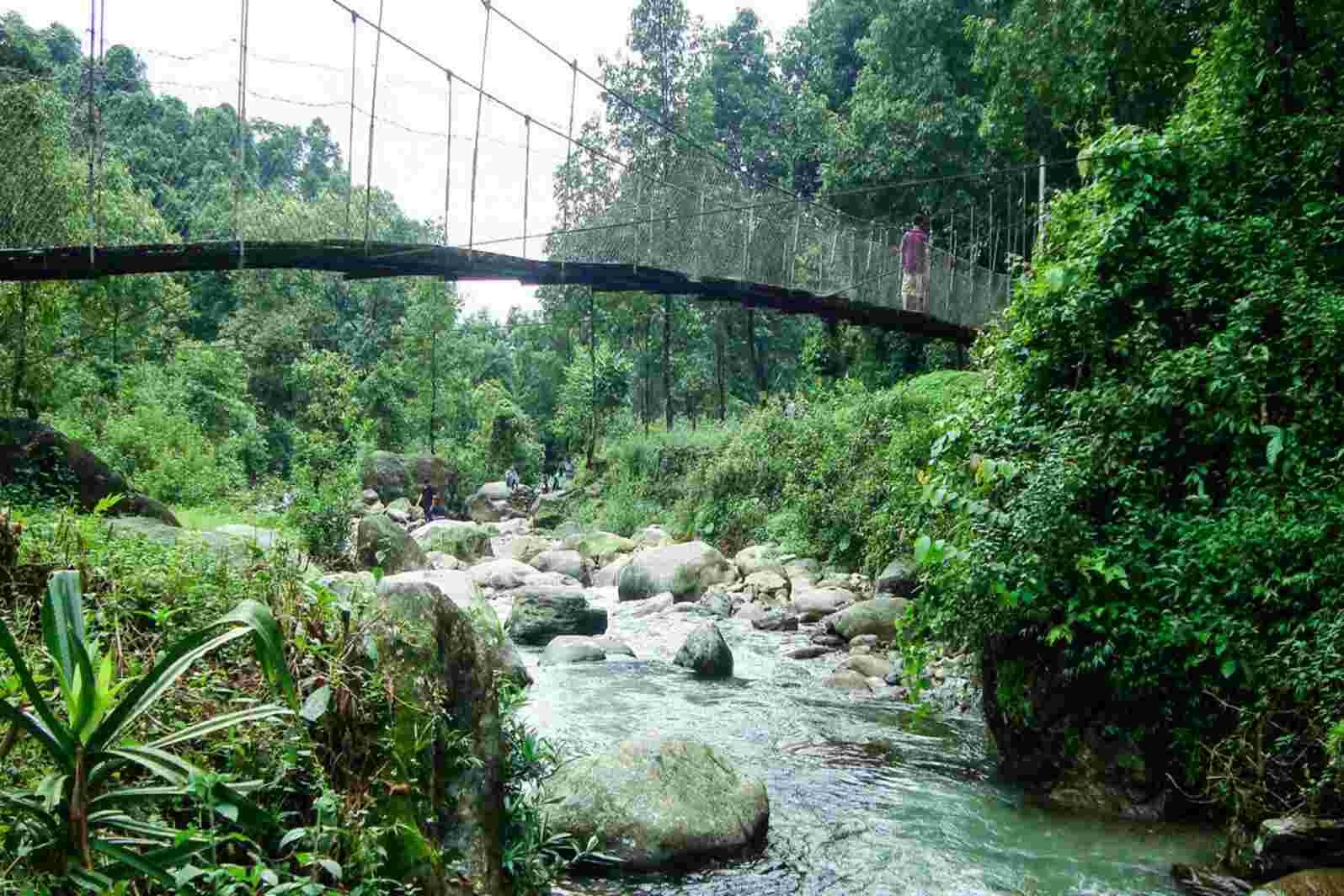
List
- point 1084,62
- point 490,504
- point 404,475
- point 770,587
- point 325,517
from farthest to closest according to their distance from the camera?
point 404,475
point 490,504
point 770,587
point 1084,62
point 325,517

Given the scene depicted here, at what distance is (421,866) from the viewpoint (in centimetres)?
238

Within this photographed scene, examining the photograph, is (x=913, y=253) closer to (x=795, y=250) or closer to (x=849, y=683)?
(x=795, y=250)

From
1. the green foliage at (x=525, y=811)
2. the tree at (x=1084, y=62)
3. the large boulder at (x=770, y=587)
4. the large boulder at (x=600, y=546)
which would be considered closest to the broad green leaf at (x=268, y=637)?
the green foliage at (x=525, y=811)

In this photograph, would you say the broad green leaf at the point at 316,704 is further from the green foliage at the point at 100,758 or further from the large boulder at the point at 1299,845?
the large boulder at the point at 1299,845

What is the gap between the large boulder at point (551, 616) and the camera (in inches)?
362

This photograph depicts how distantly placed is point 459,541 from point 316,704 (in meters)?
13.2

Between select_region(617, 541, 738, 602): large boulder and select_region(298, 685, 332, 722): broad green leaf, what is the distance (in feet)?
31.2

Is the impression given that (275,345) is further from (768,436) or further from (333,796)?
(333,796)

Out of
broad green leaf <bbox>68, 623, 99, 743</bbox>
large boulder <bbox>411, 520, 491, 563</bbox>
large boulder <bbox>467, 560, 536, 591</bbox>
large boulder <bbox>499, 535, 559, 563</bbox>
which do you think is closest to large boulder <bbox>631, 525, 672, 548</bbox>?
large boulder <bbox>499, 535, 559, 563</bbox>

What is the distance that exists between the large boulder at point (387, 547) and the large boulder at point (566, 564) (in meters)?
2.93

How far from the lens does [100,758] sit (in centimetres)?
174

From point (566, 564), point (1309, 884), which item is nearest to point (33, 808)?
point (1309, 884)

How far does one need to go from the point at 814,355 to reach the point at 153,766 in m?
20.8

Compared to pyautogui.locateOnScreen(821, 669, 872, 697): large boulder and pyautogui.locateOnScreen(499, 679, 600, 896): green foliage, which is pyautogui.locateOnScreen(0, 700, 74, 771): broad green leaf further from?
pyautogui.locateOnScreen(821, 669, 872, 697): large boulder
